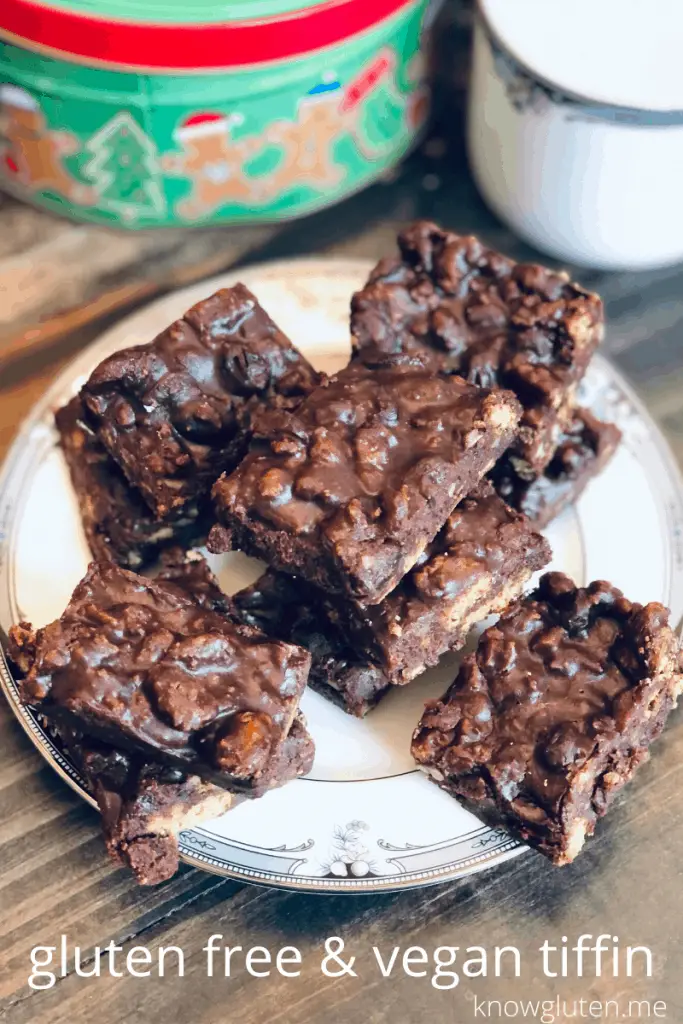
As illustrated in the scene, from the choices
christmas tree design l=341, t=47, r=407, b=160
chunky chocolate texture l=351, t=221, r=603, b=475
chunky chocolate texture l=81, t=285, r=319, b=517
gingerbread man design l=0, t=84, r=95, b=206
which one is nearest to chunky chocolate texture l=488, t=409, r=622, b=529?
chunky chocolate texture l=351, t=221, r=603, b=475

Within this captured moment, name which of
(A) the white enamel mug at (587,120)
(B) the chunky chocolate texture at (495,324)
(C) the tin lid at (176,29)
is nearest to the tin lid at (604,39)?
(A) the white enamel mug at (587,120)

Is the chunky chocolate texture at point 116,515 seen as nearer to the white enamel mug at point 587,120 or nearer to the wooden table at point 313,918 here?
the wooden table at point 313,918

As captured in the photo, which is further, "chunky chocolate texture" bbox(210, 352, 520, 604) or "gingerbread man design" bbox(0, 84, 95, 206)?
"gingerbread man design" bbox(0, 84, 95, 206)

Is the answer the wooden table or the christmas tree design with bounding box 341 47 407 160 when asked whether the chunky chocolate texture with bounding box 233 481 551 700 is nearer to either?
the wooden table

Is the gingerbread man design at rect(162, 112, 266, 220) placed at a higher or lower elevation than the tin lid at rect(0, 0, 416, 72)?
lower

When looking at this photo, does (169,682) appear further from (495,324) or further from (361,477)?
(495,324)

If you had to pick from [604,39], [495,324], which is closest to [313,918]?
[495,324]

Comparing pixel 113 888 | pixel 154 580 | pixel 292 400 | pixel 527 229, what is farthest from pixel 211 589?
pixel 527 229
